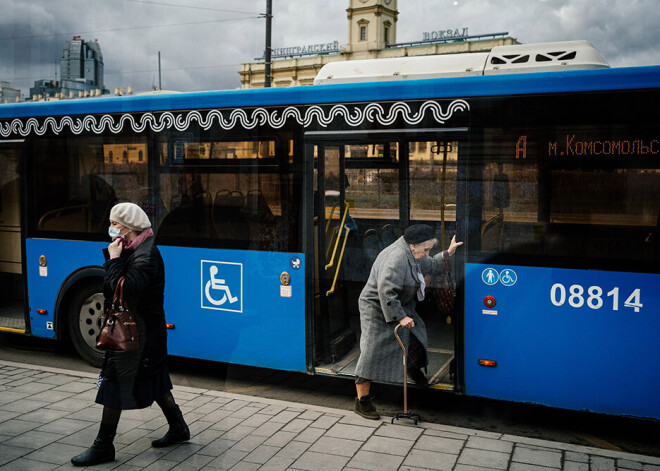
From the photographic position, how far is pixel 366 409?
17.5ft

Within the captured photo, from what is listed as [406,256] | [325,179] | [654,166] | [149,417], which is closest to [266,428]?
[149,417]

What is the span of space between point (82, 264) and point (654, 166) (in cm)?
531

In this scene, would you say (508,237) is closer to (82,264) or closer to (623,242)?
(623,242)

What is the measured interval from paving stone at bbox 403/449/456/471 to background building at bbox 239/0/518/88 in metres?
3.21

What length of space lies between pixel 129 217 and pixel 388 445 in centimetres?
239

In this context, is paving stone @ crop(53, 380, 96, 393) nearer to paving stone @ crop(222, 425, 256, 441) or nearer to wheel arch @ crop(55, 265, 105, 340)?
wheel arch @ crop(55, 265, 105, 340)

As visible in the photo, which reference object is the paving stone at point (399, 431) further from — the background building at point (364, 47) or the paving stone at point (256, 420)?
the background building at point (364, 47)

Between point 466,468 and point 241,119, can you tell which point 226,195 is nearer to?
point 241,119

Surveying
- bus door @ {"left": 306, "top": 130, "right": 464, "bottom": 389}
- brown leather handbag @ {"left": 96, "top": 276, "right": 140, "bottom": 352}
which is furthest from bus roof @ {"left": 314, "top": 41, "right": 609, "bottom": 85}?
brown leather handbag @ {"left": 96, "top": 276, "right": 140, "bottom": 352}

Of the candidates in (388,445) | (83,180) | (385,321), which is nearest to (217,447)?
(388,445)

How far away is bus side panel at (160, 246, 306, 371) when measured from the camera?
5.84 meters

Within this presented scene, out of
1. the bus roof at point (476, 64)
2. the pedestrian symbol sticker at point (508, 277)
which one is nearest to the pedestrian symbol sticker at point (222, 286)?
the bus roof at point (476, 64)

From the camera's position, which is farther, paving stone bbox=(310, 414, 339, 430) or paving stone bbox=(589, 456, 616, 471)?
paving stone bbox=(310, 414, 339, 430)

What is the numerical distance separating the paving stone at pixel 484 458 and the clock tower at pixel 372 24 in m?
3.40
